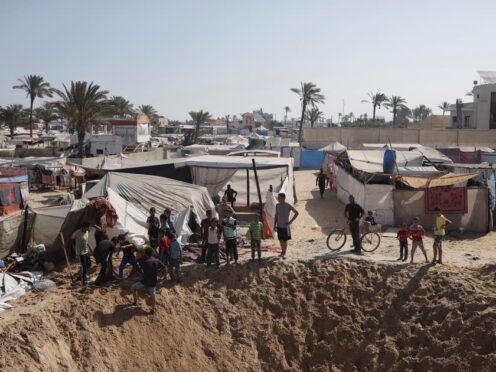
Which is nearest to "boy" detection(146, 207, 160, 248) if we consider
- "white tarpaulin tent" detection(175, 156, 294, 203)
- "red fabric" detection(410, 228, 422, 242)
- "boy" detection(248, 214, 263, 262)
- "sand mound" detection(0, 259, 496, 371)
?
"sand mound" detection(0, 259, 496, 371)

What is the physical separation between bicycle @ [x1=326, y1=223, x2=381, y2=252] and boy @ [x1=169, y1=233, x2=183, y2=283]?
3997mm

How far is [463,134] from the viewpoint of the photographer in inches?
1937

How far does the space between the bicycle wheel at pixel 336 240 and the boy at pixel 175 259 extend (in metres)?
3.98

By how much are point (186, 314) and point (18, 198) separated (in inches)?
578

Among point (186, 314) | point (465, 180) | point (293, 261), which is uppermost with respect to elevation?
point (465, 180)

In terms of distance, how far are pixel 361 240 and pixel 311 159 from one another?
31.6 meters

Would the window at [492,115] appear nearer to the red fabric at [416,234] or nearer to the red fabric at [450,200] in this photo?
the red fabric at [450,200]

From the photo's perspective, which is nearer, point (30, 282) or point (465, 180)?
point (30, 282)

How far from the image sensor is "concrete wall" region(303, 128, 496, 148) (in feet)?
161

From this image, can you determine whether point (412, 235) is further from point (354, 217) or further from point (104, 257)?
point (104, 257)

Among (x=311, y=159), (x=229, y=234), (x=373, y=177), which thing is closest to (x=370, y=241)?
(x=229, y=234)

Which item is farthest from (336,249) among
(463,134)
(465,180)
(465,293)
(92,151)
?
(463,134)

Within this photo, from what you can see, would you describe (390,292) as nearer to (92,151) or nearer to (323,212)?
(323,212)

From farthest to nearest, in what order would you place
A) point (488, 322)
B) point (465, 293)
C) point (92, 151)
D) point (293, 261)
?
1. point (92, 151)
2. point (293, 261)
3. point (465, 293)
4. point (488, 322)
